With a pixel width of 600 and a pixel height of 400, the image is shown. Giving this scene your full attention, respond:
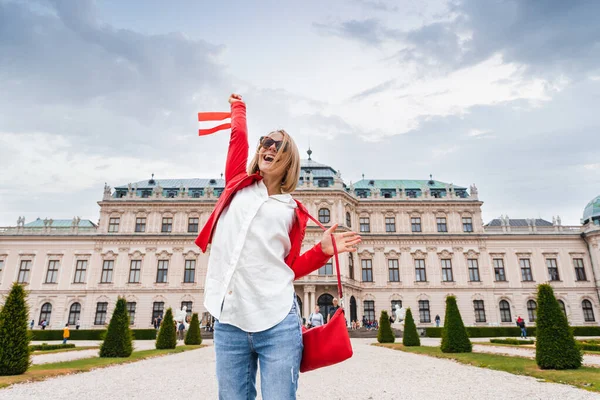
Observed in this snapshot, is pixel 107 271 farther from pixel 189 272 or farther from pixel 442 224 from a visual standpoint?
pixel 442 224

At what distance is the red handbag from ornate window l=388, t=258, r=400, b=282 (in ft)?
122

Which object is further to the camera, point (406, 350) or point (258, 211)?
point (406, 350)

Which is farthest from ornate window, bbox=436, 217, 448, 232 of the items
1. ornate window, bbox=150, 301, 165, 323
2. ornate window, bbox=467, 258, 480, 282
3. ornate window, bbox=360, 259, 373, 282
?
ornate window, bbox=150, 301, 165, 323

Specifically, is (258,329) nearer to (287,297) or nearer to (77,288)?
(287,297)

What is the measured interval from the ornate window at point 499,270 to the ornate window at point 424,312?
737cm

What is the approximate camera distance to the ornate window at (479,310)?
36.8 metres

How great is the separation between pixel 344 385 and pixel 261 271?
760 cm

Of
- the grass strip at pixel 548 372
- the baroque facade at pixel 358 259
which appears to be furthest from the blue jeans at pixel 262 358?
the baroque facade at pixel 358 259

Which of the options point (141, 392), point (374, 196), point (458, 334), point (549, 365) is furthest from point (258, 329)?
point (374, 196)

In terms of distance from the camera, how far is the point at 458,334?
1602 cm

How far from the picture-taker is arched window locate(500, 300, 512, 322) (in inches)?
1453

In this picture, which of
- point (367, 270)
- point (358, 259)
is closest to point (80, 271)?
point (358, 259)

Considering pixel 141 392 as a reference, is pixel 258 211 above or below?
above

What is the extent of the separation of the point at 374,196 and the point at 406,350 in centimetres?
2449
